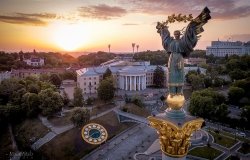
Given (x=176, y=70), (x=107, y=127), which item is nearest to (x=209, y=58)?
(x=107, y=127)

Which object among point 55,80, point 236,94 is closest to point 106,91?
point 55,80

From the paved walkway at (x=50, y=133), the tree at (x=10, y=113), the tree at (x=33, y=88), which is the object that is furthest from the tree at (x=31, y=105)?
the tree at (x=33, y=88)

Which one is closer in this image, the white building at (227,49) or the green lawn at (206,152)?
the green lawn at (206,152)

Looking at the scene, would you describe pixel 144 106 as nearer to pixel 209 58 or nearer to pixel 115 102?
pixel 115 102

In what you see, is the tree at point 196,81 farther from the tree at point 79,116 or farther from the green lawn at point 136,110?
the tree at point 79,116

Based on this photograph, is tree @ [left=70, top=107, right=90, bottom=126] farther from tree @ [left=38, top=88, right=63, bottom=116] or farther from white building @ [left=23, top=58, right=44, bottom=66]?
white building @ [left=23, top=58, right=44, bottom=66]

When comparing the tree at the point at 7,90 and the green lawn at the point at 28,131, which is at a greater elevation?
the tree at the point at 7,90
